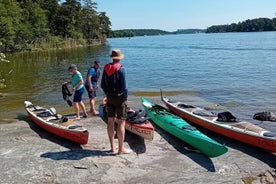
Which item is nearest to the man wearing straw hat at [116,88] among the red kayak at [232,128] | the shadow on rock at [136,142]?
the shadow on rock at [136,142]

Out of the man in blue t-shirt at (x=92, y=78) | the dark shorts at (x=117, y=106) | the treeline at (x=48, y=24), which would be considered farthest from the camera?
the treeline at (x=48, y=24)

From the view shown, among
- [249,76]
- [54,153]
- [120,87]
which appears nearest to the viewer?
[120,87]

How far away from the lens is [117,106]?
7828 millimetres

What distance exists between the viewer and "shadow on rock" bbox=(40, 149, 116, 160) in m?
8.24

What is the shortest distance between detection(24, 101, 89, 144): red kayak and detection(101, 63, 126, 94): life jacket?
1643 mm

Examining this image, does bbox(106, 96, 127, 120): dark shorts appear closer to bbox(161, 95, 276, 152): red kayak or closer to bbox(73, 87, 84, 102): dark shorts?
bbox(73, 87, 84, 102): dark shorts

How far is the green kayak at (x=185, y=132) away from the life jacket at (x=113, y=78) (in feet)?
7.85

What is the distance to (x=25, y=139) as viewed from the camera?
9867 mm

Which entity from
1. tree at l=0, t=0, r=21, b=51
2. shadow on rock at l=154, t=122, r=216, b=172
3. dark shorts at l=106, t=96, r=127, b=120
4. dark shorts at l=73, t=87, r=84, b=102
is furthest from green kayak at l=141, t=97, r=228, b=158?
tree at l=0, t=0, r=21, b=51

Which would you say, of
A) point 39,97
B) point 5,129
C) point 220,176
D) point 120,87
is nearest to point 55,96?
point 39,97

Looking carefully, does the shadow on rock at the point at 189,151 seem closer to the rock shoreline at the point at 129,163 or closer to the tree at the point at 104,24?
the rock shoreline at the point at 129,163

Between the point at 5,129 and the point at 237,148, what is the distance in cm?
694

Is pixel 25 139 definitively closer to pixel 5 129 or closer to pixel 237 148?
pixel 5 129

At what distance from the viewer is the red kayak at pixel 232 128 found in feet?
29.0
